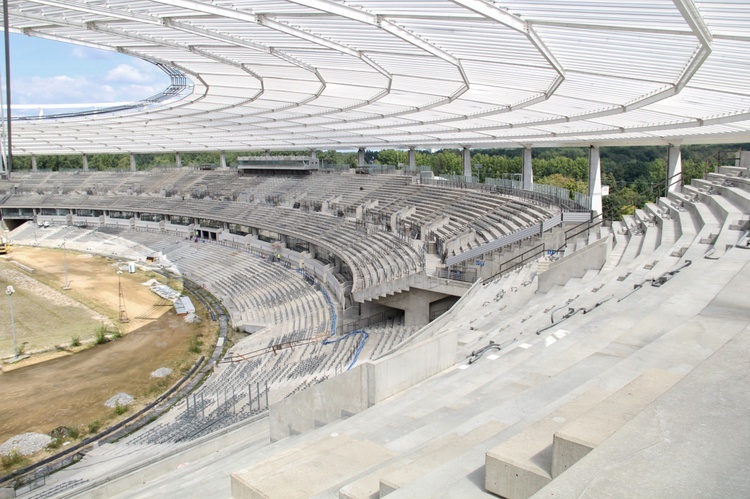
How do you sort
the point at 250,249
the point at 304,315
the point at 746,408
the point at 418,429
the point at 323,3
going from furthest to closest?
the point at 250,249 → the point at 304,315 → the point at 323,3 → the point at 418,429 → the point at 746,408

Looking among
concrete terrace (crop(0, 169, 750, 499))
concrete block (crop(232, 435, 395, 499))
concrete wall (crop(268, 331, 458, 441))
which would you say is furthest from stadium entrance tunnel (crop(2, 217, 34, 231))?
concrete block (crop(232, 435, 395, 499))

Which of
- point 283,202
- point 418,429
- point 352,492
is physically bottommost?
point 283,202

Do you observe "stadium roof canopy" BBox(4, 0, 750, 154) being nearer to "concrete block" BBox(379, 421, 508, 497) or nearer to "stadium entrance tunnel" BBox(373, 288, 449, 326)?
"concrete block" BBox(379, 421, 508, 497)

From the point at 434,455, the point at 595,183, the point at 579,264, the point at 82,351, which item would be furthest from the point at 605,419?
the point at 595,183

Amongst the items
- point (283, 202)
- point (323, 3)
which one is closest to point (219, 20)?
point (323, 3)

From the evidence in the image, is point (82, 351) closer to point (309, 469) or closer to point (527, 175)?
point (309, 469)

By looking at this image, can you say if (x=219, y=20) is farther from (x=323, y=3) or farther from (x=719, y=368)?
(x=719, y=368)
